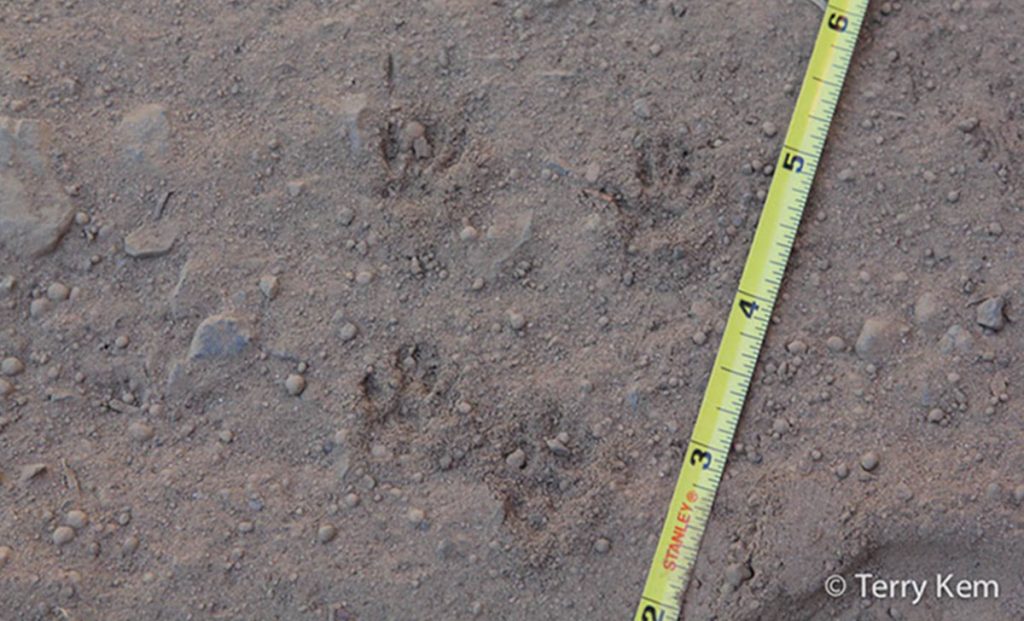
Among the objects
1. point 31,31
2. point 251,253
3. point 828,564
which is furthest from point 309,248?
point 828,564

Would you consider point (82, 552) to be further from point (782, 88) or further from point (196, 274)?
point (782, 88)

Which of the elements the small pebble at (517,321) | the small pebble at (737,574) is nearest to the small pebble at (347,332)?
the small pebble at (517,321)

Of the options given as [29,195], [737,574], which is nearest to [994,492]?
[737,574]

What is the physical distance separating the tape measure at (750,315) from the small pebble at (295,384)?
848mm

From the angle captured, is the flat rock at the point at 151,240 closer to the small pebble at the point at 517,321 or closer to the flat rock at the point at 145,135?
the flat rock at the point at 145,135

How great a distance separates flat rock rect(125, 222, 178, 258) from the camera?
7.34ft

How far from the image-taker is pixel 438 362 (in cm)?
220

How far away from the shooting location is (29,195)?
225 centimetres

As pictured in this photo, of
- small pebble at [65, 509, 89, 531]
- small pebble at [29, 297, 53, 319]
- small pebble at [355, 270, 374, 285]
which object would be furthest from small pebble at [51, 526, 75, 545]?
small pebble at [355, 270, 374, 285]

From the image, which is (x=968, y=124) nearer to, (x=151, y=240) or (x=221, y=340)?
(x=221, y=340)

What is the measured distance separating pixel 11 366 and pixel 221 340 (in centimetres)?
47

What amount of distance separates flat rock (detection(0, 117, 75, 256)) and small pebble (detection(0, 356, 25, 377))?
9.6 inches

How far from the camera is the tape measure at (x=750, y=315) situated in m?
2.09

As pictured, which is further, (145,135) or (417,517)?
(145,135)
